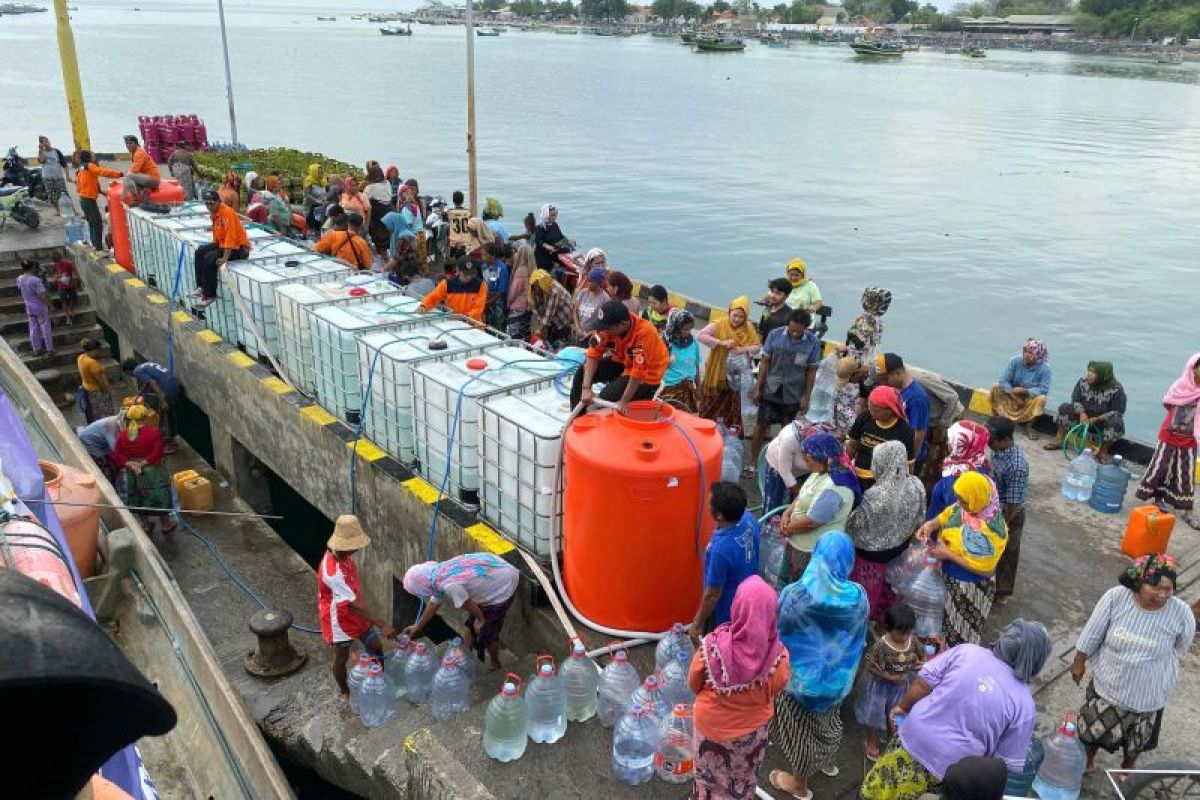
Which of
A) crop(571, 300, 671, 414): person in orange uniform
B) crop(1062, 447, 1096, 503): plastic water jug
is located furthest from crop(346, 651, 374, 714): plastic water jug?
crop(1062, 447, 1096, 503): plastic water jug

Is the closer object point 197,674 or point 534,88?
point 197,674

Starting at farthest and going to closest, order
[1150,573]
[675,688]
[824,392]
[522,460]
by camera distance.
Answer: [824,392] → [522,460] → [675,688] → [1150,573]

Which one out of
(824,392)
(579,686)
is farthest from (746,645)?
(824,392)

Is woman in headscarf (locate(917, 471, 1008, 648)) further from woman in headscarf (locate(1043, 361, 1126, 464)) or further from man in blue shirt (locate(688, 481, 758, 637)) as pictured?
woman in headscarf (locate(1043, 361, 1126, 464))

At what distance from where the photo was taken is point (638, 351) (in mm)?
6336

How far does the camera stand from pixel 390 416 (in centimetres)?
803

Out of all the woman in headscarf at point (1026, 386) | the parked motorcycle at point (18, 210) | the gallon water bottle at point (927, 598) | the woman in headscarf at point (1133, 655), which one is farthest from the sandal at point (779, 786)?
the parked motorcycle at point (18, 210)

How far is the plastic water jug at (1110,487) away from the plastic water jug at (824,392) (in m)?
2.59

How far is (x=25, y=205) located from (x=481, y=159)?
1139 inches

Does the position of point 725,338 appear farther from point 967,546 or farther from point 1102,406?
point 1102,406

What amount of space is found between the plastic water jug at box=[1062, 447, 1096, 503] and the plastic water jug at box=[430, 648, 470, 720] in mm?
6028

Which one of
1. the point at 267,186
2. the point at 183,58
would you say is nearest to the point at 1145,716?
the point at 267,186

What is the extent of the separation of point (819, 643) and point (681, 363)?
4279 millimetres

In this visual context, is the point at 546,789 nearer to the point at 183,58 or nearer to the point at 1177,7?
the point at 183,58
